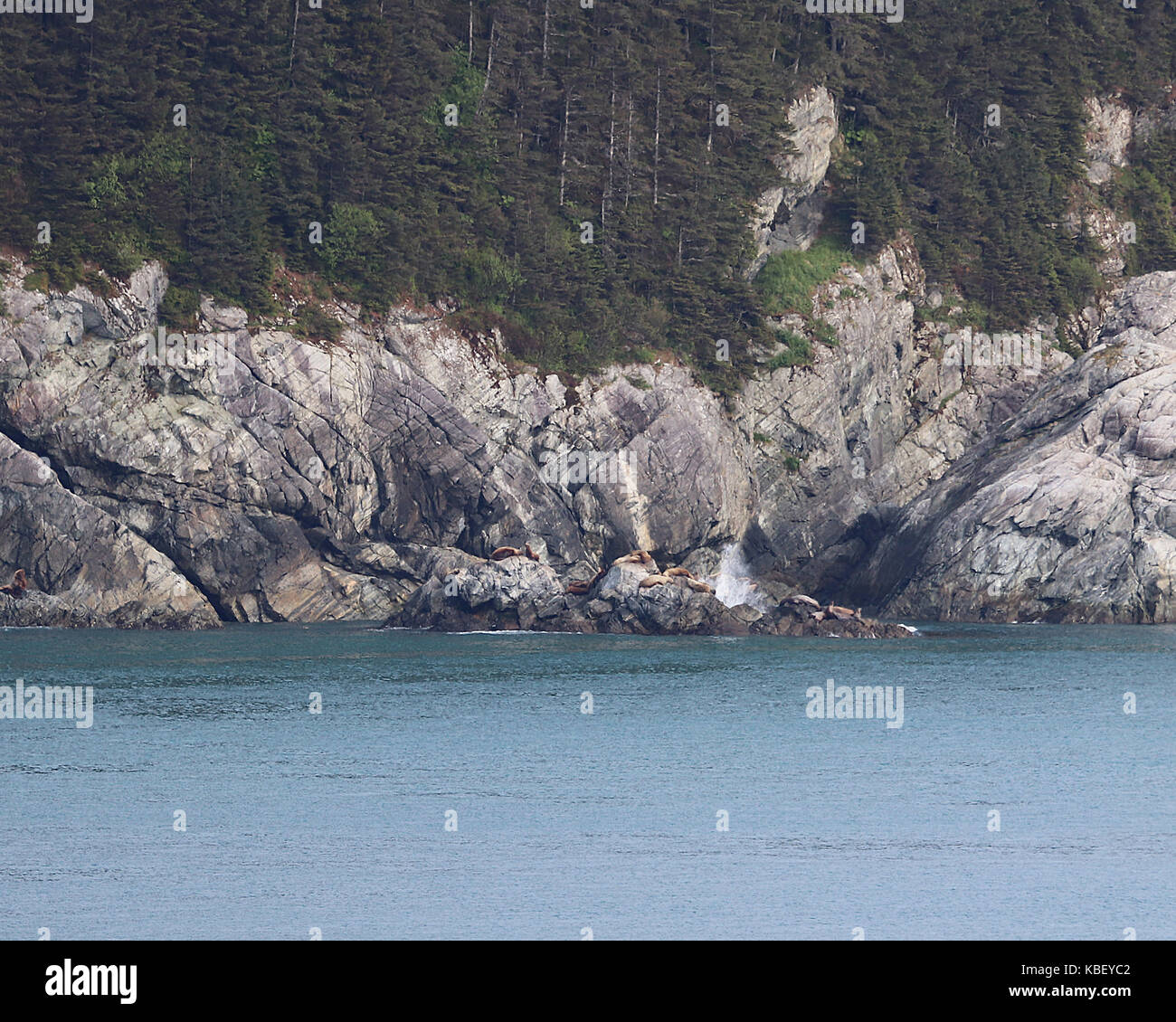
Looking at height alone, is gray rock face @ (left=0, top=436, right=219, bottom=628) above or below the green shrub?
below

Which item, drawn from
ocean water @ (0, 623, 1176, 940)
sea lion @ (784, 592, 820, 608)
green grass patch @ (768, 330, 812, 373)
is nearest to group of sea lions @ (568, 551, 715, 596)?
sea lion @ (784, 592, 820, 608)

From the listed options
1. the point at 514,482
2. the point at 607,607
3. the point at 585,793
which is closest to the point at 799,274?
the point at 514,482

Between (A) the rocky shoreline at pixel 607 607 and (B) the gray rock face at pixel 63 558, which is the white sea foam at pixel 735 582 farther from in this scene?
(B) the gray rock face at pixel 63 558

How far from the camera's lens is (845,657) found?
59906 millimetres

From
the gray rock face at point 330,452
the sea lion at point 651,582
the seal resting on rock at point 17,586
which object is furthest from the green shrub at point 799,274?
the seal resting on rock at point 17,586

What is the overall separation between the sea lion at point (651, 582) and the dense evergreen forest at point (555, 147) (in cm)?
1779

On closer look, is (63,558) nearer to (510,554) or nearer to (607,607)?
(510,554)

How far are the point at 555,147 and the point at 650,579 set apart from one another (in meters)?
32.4

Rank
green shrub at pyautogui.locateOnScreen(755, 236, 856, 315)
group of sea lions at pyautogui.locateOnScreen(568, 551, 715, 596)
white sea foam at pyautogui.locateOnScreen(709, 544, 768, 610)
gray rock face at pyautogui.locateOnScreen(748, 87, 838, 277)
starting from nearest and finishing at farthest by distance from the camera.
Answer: group of sea lions at pyautogui.locateOnScreen(568, 551, 715, 596), white sea foam at pyautogui.locateOnScreen(709, 544, 768, 610), green shrub at pyautogui.locateOnScreen(755, 236, 856, 315), gray rock face at pyautogui.locateOnScreen(748, 87, 838, 277)

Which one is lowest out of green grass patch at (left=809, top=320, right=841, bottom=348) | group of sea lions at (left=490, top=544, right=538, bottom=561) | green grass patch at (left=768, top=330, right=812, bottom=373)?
group of sea lions at (left=490, top=544, right=538, bottom=561)

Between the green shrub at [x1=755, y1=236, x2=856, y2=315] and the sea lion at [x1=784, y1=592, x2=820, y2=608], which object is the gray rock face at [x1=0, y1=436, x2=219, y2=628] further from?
the green shrub at [x1=755, y1=236, x2=856, y2=315]

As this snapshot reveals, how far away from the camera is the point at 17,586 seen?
67.7 metres

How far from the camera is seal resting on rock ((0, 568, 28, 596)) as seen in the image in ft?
222

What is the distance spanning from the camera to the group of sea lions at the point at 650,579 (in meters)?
67.9
